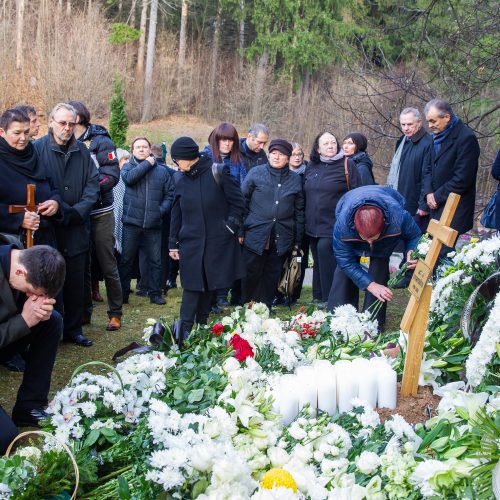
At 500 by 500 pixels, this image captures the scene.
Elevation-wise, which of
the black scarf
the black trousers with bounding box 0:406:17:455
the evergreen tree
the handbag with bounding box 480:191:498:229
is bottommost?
the black trousers with bounding box 0:406:17:455

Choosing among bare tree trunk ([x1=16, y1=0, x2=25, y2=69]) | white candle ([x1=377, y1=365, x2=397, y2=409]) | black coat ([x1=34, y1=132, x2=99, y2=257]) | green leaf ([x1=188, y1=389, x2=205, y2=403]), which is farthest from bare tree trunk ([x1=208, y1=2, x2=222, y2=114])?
green leaf ([x1=188, y1=389, x2=205, y2=403])

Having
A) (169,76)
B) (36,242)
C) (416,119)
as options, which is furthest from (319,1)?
(36,242)

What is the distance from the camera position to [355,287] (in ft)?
17.3

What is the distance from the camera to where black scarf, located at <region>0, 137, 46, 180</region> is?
4891 millimetres

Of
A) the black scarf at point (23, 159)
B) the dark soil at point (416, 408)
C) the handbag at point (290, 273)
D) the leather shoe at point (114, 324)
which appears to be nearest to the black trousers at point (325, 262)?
the handbag at point (290, 273)

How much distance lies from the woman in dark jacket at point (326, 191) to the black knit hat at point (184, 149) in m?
1.95

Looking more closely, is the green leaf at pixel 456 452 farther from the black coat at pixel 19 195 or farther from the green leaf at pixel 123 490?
the black coat at pixel 19 195

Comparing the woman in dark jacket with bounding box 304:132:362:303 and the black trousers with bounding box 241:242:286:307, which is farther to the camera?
the woman in dark jacket with bounding box 304:132:362:303

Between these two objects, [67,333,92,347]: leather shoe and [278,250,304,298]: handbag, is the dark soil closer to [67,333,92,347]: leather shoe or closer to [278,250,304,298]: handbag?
[67,333,92,347]: leather shoe

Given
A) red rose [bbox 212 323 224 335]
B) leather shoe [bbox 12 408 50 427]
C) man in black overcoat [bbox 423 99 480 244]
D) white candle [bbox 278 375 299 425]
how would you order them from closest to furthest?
white candle [bbox 278 375 299 425] < leather shoe [bbox 12 408 50 427] < red rose [bbox 212 323 224 335] < man in black overcoat [bbox 423 99 480 244]

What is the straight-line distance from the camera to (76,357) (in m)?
5.39

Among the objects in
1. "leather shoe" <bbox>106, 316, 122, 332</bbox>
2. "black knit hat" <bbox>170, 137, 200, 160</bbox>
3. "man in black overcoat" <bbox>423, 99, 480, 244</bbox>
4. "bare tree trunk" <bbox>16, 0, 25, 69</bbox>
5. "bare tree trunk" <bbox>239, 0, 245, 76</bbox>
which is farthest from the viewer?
"bare tree trunk" <bbox>239, 0, 245, 76</bbox>

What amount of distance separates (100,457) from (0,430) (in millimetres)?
643

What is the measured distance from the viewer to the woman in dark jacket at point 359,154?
7.41 metres
